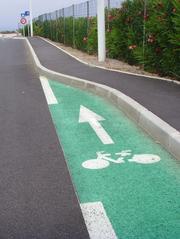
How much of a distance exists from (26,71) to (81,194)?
457 inches

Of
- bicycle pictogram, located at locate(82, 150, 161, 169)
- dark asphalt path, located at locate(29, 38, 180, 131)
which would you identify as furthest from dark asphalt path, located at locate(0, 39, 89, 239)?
dark asphalt path, located at locate(29, 38, 180, 131)

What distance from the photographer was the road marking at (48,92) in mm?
9875

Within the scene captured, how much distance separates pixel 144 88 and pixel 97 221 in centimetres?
645

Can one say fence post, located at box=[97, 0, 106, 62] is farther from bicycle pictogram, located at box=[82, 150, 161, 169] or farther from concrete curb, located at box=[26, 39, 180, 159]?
bicycle pictogram, located at box=[82, 150, 161, 169]

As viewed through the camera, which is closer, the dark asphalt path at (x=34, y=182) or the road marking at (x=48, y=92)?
the dark asphalt path at (x=34, y=182)

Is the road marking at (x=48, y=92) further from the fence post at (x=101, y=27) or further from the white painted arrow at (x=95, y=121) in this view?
the fence post at (x=101, y=27)

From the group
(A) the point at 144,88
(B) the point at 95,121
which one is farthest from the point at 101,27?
(B) the point at 95,121

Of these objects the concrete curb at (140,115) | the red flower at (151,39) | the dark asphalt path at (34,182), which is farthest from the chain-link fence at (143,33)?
the dark asphalt path at (34,182)

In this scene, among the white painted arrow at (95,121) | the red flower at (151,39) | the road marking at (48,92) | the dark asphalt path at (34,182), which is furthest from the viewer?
the red flower at (151,39)

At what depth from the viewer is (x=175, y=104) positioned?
8.20 meters

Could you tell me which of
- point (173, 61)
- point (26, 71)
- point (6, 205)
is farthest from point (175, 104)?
point (26, 71)

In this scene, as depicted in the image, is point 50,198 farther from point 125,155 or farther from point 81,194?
point 125,155

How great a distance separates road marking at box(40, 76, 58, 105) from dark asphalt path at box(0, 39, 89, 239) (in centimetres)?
79

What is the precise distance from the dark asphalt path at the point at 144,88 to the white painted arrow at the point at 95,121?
2.93 feet
